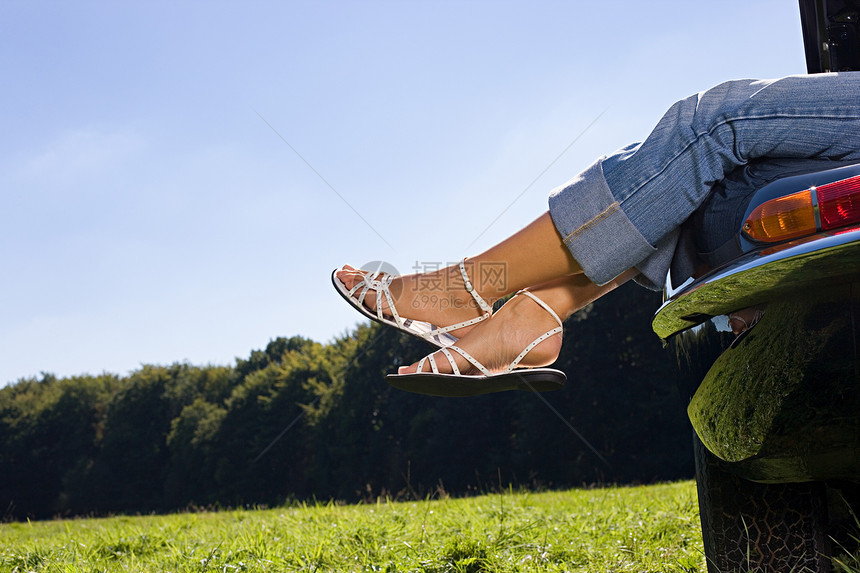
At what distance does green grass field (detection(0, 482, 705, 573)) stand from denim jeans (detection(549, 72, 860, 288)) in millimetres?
1353

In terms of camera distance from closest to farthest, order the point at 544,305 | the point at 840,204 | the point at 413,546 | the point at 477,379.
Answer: the point at 840,204
the point at 477,379
the point at 544,305
the point at 413,546

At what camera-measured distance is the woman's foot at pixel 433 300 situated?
6.24 feet

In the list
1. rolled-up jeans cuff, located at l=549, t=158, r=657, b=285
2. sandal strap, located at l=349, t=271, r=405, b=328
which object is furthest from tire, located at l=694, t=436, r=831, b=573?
sandal strap, located at l=349, t=271, r=405, b=328

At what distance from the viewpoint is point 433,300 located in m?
1.94

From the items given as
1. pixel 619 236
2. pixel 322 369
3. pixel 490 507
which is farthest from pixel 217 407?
pixel 619 236

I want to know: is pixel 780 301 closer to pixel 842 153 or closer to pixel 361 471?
pixel 842 153

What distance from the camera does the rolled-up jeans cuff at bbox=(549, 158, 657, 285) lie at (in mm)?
1587

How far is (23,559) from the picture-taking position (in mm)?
2949

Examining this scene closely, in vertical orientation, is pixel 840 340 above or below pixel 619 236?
below

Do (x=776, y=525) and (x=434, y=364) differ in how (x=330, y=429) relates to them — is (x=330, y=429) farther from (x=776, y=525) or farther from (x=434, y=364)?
(x=776, y=525)

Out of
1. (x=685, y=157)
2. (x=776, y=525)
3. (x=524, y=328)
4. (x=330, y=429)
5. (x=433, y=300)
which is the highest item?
(x=685, y=157)

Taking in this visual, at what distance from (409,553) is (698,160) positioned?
1.97 metres

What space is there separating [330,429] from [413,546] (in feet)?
104

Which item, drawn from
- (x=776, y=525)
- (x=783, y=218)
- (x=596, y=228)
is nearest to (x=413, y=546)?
(x=776, y=525)
